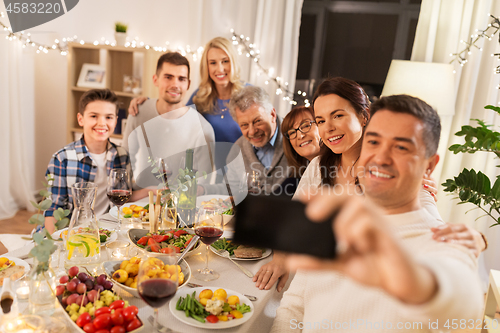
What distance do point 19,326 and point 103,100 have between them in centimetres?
157

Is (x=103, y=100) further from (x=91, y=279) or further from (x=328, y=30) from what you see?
(x=328, y=30)

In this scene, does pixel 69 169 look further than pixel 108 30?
No

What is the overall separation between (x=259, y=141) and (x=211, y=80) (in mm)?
864

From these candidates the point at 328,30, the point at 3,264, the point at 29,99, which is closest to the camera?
the point at 3,264

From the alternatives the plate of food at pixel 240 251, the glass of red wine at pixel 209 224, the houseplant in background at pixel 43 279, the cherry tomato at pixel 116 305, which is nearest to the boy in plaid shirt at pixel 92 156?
the plate of food at pixel 240 251

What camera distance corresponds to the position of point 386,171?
0.68m

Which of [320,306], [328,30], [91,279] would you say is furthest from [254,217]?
[328,30]

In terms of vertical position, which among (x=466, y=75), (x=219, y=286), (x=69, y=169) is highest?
(x=466, y=75)

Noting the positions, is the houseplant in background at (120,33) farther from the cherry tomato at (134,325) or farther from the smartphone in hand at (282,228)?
the smartphone in hand at (282,228)

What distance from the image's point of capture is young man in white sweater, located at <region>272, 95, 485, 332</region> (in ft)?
1.65

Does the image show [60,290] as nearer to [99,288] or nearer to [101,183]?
[99,288]

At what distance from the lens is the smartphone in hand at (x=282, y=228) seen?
538 millimetres

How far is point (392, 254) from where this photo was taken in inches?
19.5

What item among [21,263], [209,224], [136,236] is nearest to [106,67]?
[136,236]
